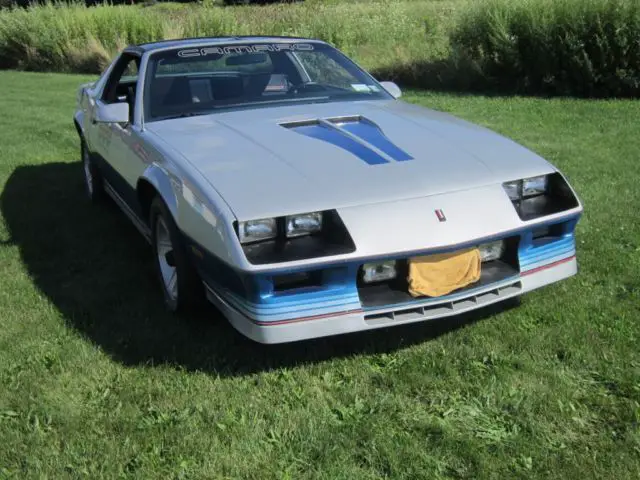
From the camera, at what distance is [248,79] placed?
4.41 metres

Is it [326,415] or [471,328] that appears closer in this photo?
[326,415]

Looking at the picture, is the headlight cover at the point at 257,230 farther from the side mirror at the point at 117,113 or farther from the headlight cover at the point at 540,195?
the side mirror at the point at 117,113

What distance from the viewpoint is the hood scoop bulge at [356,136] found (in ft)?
10.7

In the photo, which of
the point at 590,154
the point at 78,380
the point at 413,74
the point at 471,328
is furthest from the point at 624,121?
the point at 78,380

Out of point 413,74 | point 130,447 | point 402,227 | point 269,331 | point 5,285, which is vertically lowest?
point 413,74

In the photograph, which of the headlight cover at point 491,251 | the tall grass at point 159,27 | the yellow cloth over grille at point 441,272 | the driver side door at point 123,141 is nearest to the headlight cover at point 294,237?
the yellow cloth over grille at point 441,272

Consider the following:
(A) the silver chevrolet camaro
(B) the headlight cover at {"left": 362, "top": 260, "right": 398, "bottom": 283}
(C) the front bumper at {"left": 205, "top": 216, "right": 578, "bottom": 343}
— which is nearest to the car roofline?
(A) the silver chevrolet camaro

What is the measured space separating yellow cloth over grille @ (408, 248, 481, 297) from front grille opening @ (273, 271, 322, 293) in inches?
15.3

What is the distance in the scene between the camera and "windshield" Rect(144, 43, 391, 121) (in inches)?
164

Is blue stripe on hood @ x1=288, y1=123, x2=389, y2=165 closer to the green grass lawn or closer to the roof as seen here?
the green grass lawn

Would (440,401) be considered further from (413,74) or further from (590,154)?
(413,74)

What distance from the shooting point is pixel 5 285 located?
13.7ft

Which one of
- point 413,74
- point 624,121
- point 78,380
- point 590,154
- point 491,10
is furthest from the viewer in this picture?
point 413,74

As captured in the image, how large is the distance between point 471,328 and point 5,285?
2744 millimetres
